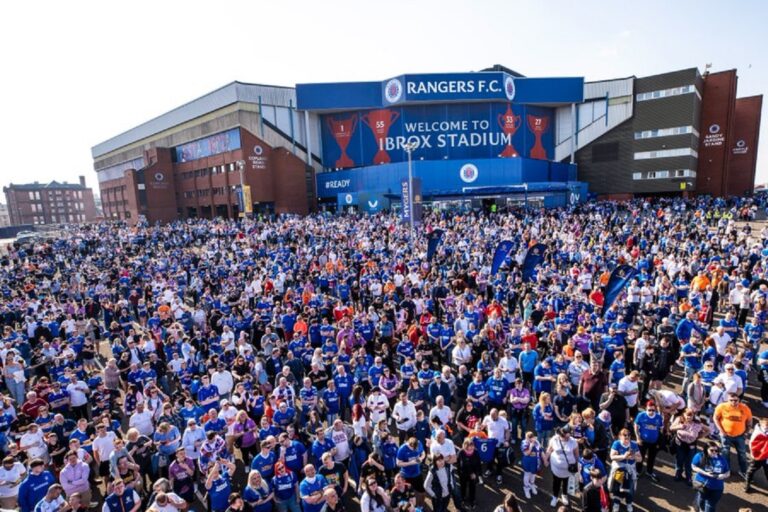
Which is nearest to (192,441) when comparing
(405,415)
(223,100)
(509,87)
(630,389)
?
(405,415)

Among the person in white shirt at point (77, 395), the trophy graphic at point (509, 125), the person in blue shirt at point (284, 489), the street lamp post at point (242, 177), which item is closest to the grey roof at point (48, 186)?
the street lamp post at point (242, 177)

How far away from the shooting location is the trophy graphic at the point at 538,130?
6162 centimetres

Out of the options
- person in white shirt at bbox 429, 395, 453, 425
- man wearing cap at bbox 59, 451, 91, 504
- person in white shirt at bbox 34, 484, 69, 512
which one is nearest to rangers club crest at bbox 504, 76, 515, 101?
person in white shirt at bbox 429, 395, 453, 425

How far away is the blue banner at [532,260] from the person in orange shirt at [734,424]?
32.1 feet

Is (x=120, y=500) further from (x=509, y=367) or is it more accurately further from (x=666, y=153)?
(x=666, y=153)

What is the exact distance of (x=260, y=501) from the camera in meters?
6.53

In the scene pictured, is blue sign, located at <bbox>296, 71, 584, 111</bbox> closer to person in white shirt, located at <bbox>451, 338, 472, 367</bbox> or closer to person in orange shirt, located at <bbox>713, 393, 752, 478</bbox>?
person in white shirt, located at <bbox>451, 338, 472, 367</bbox>

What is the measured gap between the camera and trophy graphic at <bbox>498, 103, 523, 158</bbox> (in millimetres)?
59344

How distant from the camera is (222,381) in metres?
9.92

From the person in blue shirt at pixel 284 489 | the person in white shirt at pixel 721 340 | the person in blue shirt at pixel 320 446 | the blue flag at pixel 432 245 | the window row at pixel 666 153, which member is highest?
the window row at pixel 666 153

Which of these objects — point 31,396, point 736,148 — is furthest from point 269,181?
point 736,148

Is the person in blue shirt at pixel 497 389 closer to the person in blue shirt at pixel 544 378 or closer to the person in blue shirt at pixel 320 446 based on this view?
the person in blue shirt at pixel 544 378

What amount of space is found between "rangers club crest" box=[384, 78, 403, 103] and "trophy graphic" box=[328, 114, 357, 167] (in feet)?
18.1

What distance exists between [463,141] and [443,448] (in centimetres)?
5583
